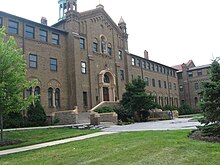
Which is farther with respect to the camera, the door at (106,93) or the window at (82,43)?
the door at (106,93)

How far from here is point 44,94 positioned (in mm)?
27625

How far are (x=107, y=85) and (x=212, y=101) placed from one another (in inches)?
976

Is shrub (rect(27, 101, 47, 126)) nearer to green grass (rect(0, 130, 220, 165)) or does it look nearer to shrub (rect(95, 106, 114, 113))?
shrub (rect(95, 106, 114, 113))

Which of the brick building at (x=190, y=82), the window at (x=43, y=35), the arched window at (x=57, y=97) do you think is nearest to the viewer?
the window at (x=43, y=35)

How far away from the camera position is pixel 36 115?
80.8 ft

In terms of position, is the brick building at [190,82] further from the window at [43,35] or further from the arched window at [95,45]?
the window at [43,35]

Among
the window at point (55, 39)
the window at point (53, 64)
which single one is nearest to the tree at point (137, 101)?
the window at point (53, 64)

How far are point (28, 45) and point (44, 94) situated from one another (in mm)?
5593

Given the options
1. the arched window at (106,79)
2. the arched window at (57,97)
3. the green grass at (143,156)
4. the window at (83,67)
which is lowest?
the green grass at (143,156)

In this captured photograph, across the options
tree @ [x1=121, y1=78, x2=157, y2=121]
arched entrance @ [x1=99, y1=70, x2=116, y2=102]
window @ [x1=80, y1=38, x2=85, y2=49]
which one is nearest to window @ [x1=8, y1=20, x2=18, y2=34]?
window @ [x1=80, y1=38, x2=85, y2=49]

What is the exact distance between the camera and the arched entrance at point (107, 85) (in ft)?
111

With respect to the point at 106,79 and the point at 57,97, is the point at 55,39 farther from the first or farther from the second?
the point at 106,79

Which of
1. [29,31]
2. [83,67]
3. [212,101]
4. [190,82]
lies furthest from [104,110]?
[190,82]

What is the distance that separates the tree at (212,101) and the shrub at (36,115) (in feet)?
57.4
